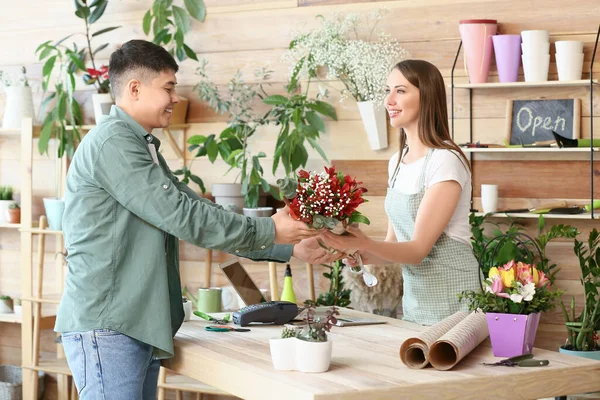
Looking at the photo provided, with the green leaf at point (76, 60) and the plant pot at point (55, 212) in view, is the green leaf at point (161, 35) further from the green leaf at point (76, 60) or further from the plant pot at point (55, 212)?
the plant pot at point (55, 212)

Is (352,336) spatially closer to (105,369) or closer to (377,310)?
(105,369)

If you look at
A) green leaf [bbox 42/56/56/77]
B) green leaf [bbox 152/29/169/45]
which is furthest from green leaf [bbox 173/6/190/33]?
green leaf [bbox 42/56/56/77]

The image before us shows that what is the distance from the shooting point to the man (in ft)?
7.05

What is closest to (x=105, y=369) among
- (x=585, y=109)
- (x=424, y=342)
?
(x=424, y=342)

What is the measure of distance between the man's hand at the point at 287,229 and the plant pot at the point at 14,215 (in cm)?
277

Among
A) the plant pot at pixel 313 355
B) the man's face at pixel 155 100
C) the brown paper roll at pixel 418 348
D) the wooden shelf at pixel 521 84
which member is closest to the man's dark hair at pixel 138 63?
the man's face at pixel 155 100

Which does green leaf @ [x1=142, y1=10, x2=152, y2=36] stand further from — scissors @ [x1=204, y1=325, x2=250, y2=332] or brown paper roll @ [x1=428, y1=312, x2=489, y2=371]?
brown paper roll @ [x1=428, y1=312, x2=489, y2=371]

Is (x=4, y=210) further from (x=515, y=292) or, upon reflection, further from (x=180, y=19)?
(x=515, y=292)

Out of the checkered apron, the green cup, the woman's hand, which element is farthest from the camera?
the green cup

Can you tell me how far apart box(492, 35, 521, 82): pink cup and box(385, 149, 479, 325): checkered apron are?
127 centimetres

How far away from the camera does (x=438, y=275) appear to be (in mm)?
2617

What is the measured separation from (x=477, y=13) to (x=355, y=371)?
234cm

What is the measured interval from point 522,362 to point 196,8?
9.14 feet

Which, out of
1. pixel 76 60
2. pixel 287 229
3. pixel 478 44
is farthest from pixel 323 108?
pixel 287 229
